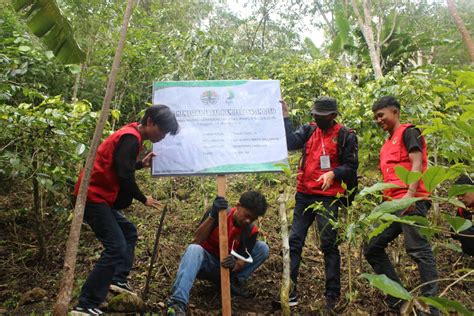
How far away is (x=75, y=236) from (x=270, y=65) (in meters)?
7.18

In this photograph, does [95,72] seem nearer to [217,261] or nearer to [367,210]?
[217,261]

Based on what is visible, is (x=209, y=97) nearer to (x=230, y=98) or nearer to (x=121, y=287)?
(x=230, y=98)

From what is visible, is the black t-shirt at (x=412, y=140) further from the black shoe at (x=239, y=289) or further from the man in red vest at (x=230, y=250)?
the black shoe at (x=239, y=289)

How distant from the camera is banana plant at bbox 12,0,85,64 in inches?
148

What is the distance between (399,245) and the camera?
4371 mm

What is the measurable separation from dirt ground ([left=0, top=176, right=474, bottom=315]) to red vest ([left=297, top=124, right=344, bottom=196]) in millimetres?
618

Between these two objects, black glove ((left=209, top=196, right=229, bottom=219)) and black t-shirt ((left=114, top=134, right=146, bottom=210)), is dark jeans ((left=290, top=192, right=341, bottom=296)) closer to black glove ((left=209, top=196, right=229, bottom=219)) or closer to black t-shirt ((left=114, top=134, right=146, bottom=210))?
black glove ((left=209, top=196, right=229, bottom=219))

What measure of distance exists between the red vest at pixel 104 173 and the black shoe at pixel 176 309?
39.5 inches

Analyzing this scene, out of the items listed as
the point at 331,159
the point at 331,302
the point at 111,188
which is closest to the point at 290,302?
the point at 331,302

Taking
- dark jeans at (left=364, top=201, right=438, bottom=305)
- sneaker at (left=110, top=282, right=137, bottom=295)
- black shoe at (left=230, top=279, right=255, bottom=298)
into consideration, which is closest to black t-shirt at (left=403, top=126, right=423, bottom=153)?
dark jeans at (left=364, top=201, right=438, bottom=305)

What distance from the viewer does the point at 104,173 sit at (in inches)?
130

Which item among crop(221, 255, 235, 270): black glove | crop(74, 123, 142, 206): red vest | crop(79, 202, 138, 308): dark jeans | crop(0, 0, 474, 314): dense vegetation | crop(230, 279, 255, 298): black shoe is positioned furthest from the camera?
crop(230, 279, 255, 298): black shoe

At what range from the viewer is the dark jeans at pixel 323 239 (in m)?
3.65

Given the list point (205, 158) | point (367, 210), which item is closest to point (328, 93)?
point (367, 210)
